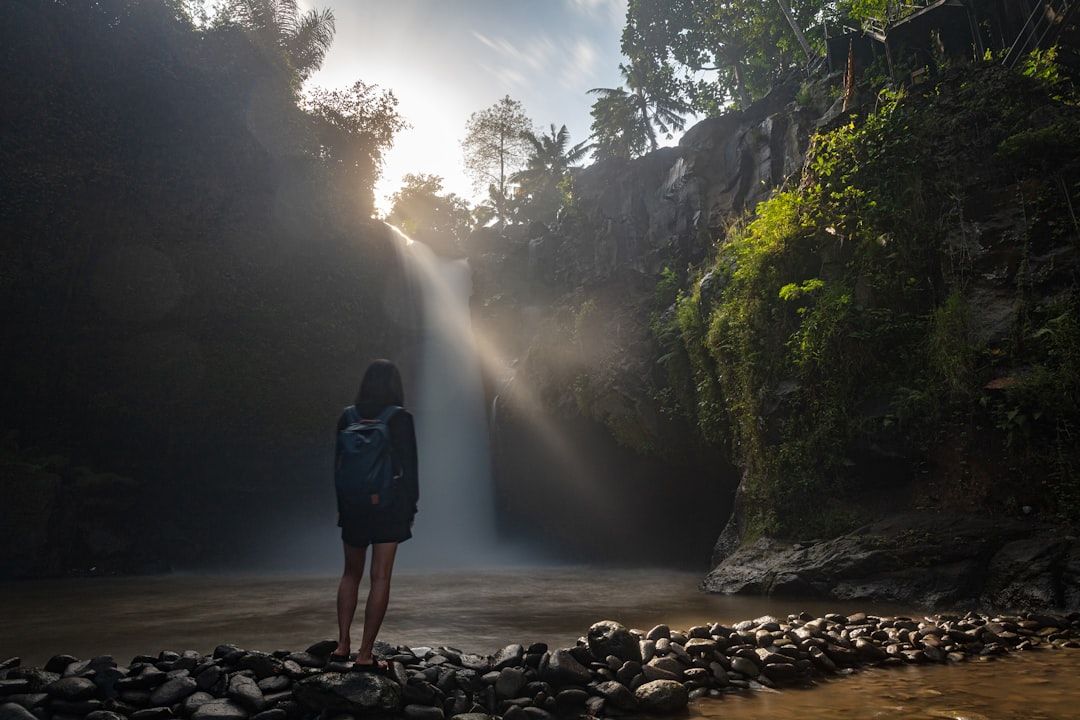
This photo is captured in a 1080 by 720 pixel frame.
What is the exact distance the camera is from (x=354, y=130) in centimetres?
2075

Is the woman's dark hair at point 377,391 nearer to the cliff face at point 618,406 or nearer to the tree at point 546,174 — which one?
the cliff face at point 618,406

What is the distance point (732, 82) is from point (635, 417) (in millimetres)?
28070

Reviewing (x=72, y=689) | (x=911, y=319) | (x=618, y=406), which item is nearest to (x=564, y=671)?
(x=72, y=689)

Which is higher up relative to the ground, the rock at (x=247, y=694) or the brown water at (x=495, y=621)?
the rock at (x=247, y=694)

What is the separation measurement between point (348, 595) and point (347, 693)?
63 centimetres

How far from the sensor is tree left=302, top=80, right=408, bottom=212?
20484mm

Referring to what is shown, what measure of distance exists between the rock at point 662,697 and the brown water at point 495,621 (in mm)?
105

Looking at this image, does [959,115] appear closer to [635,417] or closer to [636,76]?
[635,417]

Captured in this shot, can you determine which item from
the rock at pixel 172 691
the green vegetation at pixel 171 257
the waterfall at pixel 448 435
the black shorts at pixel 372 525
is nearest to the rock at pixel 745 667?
the black shorts at pixel 372 525

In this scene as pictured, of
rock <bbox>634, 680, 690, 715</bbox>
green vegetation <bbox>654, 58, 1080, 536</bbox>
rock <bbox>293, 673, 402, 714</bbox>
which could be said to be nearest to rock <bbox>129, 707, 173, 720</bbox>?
rock <bbox>293, 673, 402, 714</bbox>

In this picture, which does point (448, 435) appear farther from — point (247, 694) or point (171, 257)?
point (247, 694)

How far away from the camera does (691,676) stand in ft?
11.8

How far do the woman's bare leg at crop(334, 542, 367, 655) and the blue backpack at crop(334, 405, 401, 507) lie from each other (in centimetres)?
31

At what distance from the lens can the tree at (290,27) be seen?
20.0 metres
